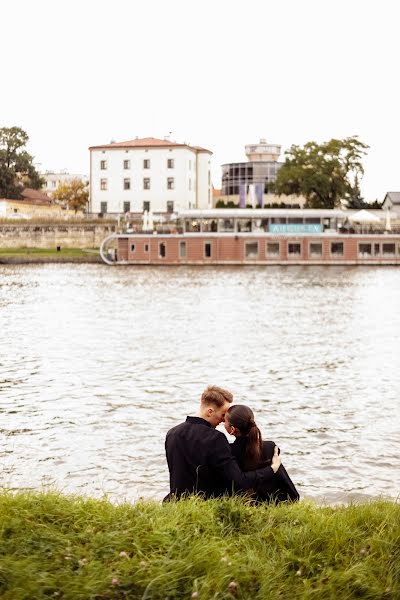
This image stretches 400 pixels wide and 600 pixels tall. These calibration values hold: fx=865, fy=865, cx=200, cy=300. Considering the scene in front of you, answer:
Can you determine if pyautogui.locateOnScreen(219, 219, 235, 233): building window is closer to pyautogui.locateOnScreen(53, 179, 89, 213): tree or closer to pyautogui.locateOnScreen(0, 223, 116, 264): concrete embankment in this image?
pyautogui.locateOnScreen(0, 223, 116, 264): concrete embankment

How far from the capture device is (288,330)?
3078 cm

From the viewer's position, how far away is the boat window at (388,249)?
8300 centimetres

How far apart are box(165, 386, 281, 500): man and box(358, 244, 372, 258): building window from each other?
76.2 meters

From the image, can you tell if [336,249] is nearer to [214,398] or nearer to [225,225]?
[225,225]

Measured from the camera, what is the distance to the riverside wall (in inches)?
3757

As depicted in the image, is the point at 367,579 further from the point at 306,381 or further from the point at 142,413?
the point at 306,381

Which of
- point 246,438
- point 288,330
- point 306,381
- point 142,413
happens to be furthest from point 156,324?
point 246,438

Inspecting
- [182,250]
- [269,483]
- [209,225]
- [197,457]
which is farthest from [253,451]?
[209,225]

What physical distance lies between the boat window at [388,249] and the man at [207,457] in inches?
3044

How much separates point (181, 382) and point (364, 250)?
214 ft

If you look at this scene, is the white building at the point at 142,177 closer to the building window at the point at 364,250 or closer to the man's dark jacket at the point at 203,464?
the building window at the point at 364,250

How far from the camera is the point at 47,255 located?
286 ft

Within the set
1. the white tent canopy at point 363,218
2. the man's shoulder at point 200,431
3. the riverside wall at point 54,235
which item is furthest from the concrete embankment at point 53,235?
the man's shoulder at point 200,431

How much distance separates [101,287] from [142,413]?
117ft
